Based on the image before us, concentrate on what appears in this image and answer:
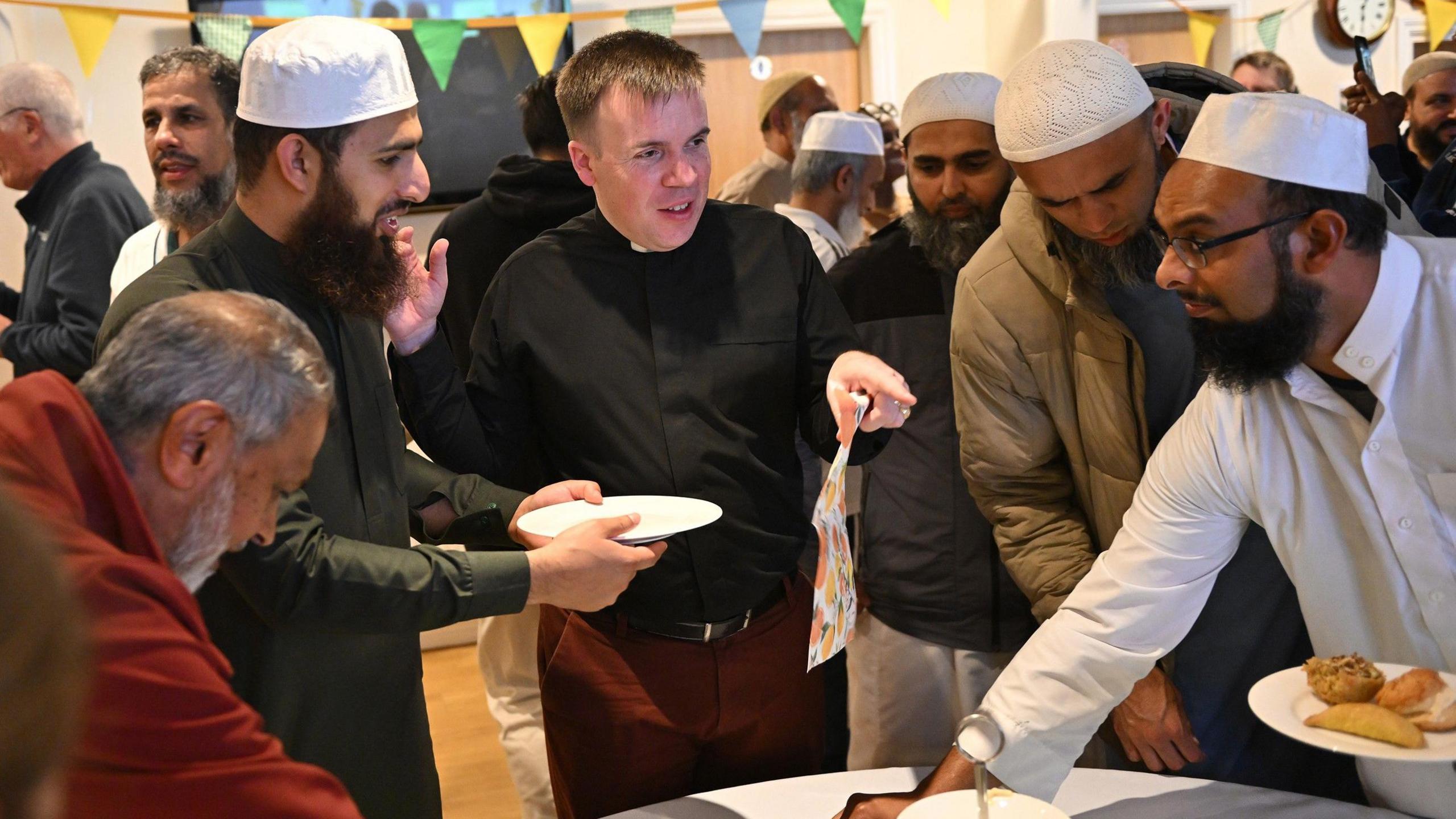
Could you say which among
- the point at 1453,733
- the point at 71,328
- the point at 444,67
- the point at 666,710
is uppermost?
the point at 444,67

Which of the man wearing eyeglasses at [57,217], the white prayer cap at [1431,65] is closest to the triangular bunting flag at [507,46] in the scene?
the man wearing eyeglasses at [57,217]

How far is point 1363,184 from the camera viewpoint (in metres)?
1.87

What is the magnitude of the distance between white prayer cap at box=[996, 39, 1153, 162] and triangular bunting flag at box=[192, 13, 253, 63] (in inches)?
157

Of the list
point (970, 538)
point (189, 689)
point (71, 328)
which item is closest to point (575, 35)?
point (71, 328)

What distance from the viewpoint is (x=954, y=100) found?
300 centimetres

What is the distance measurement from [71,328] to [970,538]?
2.52m

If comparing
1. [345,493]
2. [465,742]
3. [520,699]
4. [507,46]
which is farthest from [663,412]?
[507,46]

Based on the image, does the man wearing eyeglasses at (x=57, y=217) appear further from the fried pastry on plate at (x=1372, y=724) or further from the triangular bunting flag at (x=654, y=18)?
the fried pastry on plate at (x=1372, y=724)

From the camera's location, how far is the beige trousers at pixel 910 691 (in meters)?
2.78

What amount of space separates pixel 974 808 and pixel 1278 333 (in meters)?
0.85

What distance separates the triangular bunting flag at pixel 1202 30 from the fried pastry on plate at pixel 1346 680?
21.0 feet

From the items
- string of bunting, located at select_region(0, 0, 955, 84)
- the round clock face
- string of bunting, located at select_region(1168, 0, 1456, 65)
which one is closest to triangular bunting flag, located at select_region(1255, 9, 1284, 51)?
string of bunting, located at select_region(1168, 0, 1456, 65)

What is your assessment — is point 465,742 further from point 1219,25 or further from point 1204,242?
point 1219,25

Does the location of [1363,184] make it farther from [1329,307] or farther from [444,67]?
[444,67]
